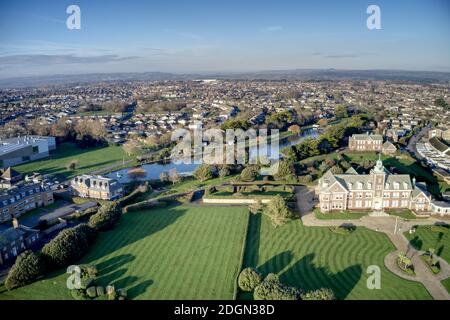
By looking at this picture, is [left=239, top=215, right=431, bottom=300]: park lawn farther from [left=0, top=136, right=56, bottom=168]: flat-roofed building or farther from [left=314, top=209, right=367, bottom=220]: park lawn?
[left=0, top=136, right=56, bottom=168]: flat-roofed building

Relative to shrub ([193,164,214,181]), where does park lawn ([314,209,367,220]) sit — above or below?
below

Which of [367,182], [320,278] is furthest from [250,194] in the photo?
[320,278]

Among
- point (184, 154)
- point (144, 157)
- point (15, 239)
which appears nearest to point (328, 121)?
point (184, 154)

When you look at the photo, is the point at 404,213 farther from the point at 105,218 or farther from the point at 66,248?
Answer: the point at 66,248

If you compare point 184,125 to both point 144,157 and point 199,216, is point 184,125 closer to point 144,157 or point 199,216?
point 144,157

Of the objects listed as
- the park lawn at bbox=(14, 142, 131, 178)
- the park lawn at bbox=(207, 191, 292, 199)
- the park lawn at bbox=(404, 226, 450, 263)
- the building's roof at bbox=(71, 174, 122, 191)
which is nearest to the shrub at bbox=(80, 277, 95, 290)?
the park lawn at bbox=(207, 191, 292, 199)

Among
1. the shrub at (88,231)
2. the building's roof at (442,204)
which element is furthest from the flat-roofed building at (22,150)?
the building's roof at (442,204)

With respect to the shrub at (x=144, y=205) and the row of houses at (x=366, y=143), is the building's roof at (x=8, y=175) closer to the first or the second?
the shrub at (x=144, y=205)
